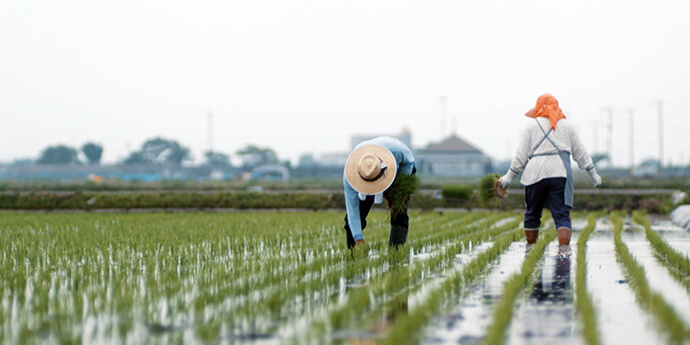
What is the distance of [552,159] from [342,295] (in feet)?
10.7

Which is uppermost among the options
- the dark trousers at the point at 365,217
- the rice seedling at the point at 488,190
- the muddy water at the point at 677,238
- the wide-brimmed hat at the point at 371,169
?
the wide-brimmed hat at the point at 371,169

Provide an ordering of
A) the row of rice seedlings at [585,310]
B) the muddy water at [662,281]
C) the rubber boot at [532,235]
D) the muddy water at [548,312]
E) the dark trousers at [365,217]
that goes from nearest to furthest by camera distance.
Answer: the row of rice seedlings at [585,310] < the muddy water at [548,312] < the muddy water at [662,281] < the dark trousers at [365,217] < the rubber boot at [532,235]

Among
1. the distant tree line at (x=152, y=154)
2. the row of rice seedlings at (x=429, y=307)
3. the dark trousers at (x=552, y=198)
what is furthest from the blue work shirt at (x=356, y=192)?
the distant tree line at (x=152, y=154)

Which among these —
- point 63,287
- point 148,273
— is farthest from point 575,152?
point 63,287

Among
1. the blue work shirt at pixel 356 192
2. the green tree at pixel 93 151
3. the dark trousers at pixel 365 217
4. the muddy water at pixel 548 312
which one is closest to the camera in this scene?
the muddy water at pixel 548 312

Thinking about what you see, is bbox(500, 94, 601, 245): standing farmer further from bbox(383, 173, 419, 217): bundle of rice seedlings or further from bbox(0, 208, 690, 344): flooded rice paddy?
bbox(383, 173, 419, 217): bundle of rice seedlings

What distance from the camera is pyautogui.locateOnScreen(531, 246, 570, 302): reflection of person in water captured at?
4.05 m

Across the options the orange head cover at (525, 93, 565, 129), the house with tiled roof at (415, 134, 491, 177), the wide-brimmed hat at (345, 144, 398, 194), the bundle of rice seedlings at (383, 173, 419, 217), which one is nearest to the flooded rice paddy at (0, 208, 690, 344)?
the bundle of rice seedlings at (383, 173, 419, 217)

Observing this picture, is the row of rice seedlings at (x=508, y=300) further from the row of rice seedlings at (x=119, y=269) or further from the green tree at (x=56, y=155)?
the green tree at (x=56, y=155)

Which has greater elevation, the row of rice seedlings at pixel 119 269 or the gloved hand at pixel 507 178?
the gloved hand at pixel 507 178

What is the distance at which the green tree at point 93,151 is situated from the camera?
290 ft

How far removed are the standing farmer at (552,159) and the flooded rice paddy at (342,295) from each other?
1.57ft

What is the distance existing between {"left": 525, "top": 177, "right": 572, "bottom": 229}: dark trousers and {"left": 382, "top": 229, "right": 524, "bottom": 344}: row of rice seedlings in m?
1.06

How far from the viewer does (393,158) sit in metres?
6.04
